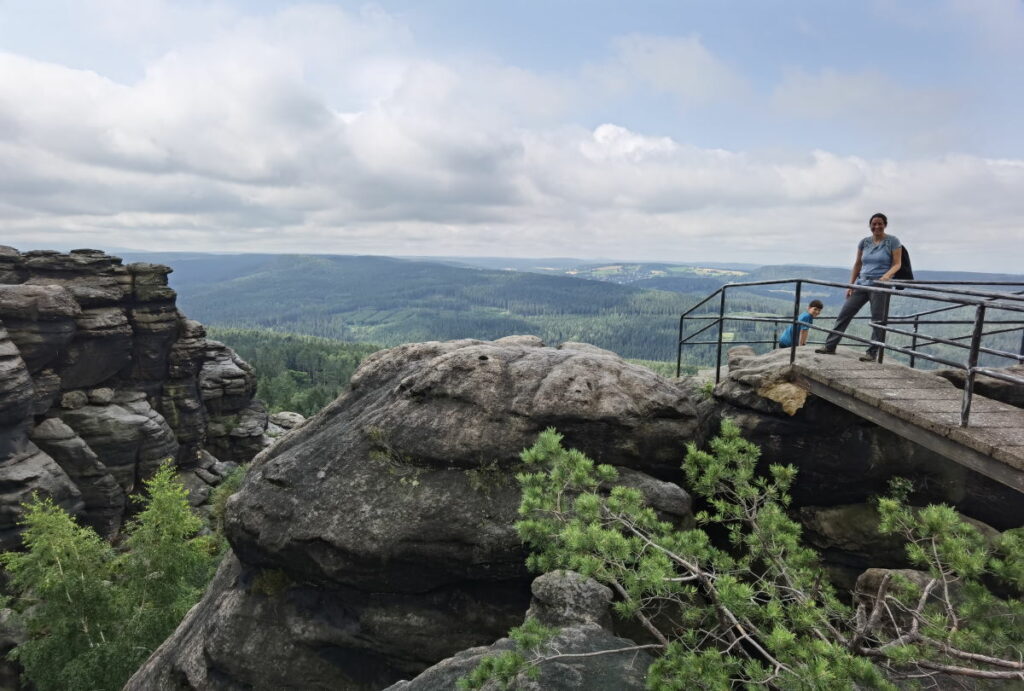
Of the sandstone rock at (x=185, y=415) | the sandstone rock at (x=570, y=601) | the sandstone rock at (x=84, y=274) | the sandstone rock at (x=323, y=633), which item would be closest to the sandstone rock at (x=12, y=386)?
the sandstone rock at (x=84, y=274)

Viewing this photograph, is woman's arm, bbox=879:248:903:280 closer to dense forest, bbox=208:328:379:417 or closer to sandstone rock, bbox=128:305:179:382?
sandstone rock, bbox=128:305:179:382

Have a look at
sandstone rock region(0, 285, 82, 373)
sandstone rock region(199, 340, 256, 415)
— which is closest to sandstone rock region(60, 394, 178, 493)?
sandstone rock region(0, 285, 82, 373)

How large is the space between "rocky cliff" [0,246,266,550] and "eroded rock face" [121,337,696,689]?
36519 millimetres

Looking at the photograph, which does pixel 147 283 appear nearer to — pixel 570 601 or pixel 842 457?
pixel 570 601

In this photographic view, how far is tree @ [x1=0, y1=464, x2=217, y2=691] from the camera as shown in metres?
22.3

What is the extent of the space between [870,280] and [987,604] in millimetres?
7955

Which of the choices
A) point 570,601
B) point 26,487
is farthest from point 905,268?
point 26,487

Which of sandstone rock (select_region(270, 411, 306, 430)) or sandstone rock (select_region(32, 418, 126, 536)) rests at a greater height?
sandstone rock (select_region(32, 418, 126, 536))

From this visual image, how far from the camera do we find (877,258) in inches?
511

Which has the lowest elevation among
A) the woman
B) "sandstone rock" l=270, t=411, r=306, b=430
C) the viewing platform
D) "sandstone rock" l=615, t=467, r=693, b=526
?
"sandstone rock" l=270, t=411, r=306, b=430

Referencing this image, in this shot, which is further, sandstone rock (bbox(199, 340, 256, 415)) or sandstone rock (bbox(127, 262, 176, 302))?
sandstone rock (bbox(199, 340, 256, 415))

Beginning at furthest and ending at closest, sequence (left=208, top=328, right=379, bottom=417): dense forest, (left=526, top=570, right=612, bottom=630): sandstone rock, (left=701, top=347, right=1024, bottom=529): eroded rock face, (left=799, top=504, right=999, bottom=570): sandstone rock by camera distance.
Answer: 1. (left=208, top=328, right=379, bottom=417): dense forest
2. (left=799, top=504, right=999, bottom=570): sandstone rock
3. (left=701, top=347, right=1024, bottom=529): eroded rock face
4. (left=526, top=570, right=612, bottom=630): sandstone rock

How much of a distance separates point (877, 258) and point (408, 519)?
12.3 metres

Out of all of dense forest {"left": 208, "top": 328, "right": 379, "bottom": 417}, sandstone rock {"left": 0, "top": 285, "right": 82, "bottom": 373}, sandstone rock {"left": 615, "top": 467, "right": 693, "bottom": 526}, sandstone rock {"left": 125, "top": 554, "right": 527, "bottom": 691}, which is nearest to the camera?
sandstone rock {"left": 615, "top": 467, "right": 693, "bottom": 526}
